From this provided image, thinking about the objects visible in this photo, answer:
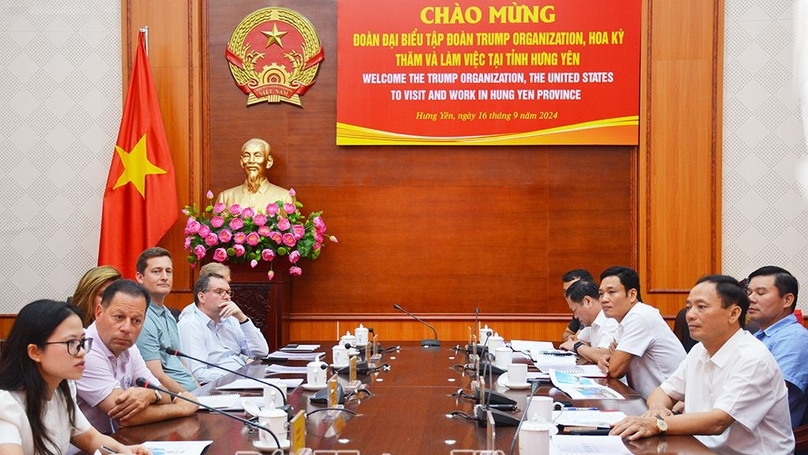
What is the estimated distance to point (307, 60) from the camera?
688cm

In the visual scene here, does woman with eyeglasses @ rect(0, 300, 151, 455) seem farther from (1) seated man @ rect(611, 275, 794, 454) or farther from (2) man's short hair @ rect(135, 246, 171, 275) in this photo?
(2) man's short hair @ rect(135, 246, 171, 275)

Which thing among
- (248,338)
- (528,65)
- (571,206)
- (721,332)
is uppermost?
(528,65)

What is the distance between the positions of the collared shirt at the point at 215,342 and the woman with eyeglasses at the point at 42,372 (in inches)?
80.4

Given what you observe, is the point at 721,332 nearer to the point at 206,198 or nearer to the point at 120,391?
the point at 120,391

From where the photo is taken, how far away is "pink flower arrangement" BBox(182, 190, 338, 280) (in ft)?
20.4

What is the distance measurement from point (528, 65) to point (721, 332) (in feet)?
13.7

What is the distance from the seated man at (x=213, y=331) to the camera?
4488 mm

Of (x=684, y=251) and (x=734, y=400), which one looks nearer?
(x=734, y=400)

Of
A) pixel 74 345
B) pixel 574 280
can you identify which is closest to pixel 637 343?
pixel 574 280

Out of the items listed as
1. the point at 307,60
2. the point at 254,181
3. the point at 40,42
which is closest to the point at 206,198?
the point at 254,181

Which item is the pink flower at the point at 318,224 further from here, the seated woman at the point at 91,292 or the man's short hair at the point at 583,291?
the seated woman at the point at 91,292

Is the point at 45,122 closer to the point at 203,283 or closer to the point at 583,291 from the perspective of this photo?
the point at 203,283

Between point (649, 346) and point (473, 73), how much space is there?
336 cm

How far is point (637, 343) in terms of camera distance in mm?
3998
